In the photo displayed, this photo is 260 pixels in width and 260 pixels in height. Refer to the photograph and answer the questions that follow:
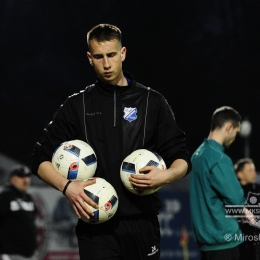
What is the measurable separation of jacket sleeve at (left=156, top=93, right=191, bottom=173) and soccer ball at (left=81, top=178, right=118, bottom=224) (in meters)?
0.52

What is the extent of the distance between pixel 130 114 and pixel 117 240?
2.87 ft

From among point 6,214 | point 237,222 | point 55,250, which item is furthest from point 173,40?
point 237,222

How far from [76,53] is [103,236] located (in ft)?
111

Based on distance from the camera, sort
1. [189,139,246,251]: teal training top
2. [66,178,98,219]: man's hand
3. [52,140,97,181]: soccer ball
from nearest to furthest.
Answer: [66,178,98,219]: man's hand, [52,140,97,181]: soccer ball, [189,139,246,251]: teal training top

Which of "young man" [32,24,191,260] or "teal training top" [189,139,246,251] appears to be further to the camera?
"teal training top" [189,139,246,251]

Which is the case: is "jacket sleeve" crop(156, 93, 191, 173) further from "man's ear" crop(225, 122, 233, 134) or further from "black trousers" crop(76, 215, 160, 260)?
"man's ear" crop(225, 122, 233, 134)

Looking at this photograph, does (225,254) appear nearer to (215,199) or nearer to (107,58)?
(215,199)

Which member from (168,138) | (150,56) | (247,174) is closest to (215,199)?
(247,174)

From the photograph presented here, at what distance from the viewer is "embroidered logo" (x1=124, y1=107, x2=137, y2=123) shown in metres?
4.39

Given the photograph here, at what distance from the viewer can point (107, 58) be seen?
14.1 ft

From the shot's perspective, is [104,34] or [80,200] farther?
[104,34]

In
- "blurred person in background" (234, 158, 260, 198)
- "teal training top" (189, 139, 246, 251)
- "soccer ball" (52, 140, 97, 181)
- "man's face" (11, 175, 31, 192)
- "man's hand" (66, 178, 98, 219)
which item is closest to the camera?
"man's hand" (66, 178, 98, 219)
